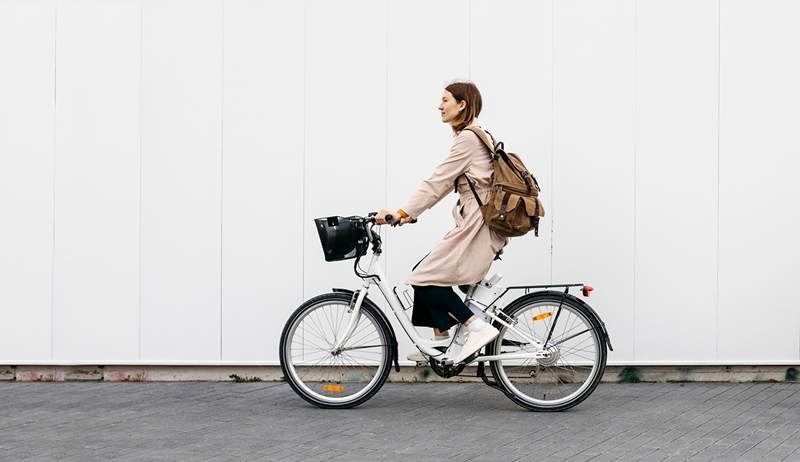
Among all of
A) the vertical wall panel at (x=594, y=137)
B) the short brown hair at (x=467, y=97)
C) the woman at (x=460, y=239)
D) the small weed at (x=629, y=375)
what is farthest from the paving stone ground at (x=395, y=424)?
the short brown hair at (x=467, y=97)

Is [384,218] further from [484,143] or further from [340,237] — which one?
[484,143]

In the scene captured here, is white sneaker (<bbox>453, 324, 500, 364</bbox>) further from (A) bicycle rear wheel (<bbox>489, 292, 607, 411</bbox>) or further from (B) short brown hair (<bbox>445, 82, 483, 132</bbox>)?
(B) short brown hair (<bbox>445, 82, 483, 132</bbox>)

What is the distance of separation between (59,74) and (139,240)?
1.28 m

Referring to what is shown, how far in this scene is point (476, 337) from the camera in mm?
6270

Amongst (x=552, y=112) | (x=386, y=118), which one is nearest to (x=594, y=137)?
(x=552, y=112)

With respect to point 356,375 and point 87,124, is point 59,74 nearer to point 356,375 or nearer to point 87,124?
point 87,124

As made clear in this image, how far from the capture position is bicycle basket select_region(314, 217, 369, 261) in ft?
20.2

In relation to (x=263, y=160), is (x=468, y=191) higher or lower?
lower

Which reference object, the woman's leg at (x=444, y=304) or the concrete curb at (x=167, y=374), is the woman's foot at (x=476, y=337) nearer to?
the woman's leg at (x=444, y=304)

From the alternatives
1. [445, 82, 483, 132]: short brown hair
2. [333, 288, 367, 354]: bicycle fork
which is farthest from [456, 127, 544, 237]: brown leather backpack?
[333, 288, 367, 354]: bicycle fork

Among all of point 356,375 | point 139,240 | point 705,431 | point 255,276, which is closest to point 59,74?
point 139,240

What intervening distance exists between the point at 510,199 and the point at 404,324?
1.09 meters

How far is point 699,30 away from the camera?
23.8ft

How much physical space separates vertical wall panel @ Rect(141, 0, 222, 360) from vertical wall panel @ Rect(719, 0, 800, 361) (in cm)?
351
